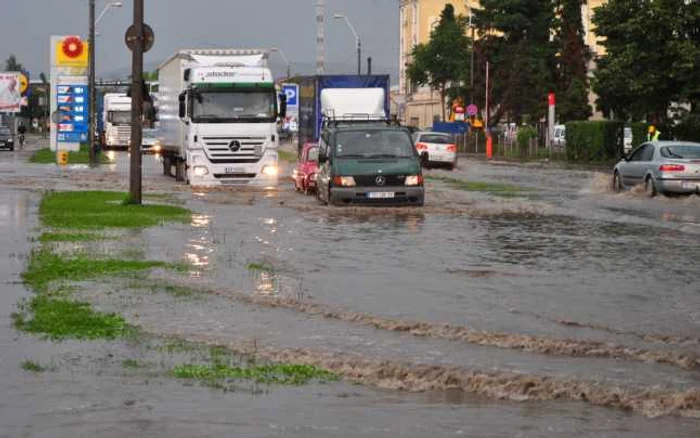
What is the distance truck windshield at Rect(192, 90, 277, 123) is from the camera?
127 feet

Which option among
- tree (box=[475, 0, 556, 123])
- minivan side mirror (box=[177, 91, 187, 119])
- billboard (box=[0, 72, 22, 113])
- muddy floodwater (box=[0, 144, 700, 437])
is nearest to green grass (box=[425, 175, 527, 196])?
minivan side mirror (box=[177, 91, 187, 119])

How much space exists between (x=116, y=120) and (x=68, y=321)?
72255mm

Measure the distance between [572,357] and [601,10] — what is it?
173ft

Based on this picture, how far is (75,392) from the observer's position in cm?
971

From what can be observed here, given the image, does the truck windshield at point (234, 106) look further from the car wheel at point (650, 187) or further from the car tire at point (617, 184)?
the car wheel at point (650, 187)

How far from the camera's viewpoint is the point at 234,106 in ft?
128

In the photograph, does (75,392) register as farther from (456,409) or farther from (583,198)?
(583,198)

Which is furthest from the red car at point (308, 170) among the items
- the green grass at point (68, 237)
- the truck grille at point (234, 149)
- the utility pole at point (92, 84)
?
the utility pole at point (92, 84)

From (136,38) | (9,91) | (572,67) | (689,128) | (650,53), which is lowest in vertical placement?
(689,128)

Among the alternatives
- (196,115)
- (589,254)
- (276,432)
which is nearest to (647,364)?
(276,432)

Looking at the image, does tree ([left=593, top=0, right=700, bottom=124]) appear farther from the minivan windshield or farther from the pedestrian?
the minivan windshield

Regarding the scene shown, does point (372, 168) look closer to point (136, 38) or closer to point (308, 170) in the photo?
point (136, 38)

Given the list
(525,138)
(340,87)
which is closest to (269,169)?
(340,87)

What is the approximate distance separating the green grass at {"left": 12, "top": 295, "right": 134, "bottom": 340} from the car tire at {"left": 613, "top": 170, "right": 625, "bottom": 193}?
2650cm
